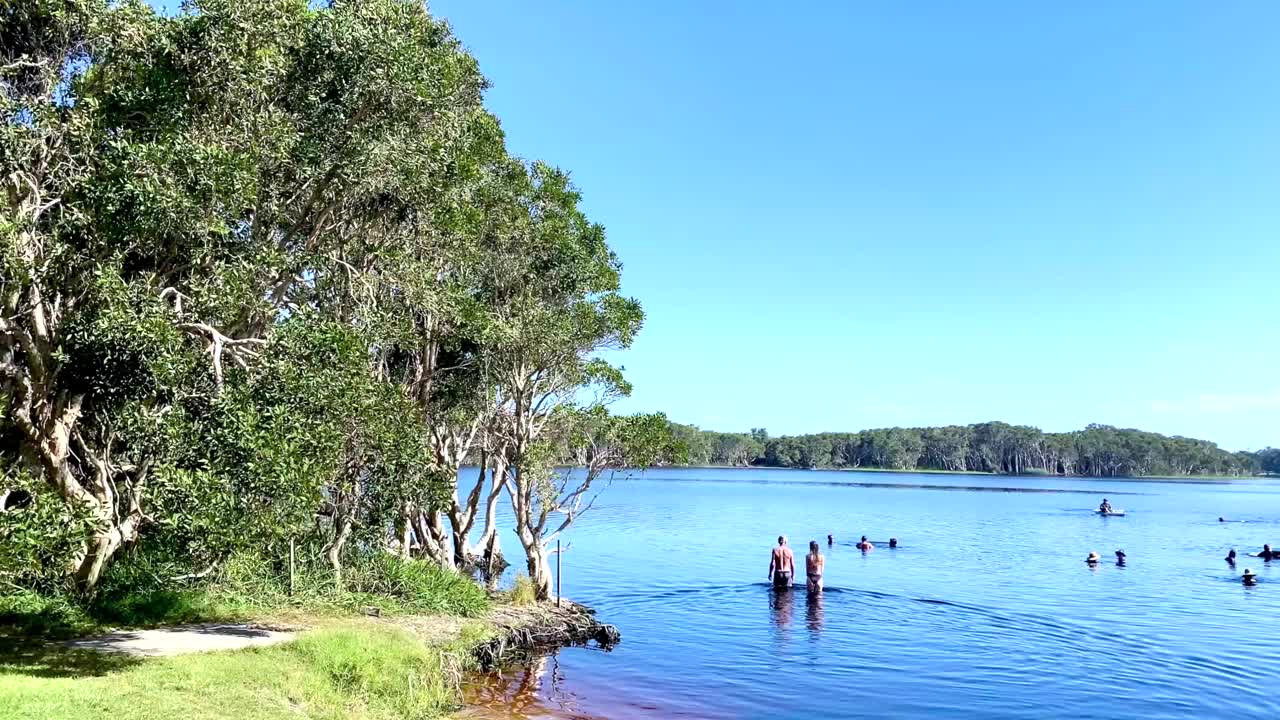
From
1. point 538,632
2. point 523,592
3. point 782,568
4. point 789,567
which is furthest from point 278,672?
point 789,567

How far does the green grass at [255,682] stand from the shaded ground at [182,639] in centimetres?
57

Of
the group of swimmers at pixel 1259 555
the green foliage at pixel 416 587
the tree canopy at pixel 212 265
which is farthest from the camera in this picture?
the group of swimmers at pixel 1259 555

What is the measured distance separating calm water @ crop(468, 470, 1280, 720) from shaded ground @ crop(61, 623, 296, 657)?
15.0ft

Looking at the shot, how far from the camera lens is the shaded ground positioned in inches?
644

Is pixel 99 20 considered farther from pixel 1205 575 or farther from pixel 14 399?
pixel 1205 575

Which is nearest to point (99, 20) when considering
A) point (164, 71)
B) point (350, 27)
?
point (164, 71)

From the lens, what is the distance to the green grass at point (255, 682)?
1251cm

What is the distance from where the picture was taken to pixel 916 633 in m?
31.0

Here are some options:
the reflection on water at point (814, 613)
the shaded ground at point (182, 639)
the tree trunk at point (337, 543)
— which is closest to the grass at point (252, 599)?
the tree trunk at point (337, 543)

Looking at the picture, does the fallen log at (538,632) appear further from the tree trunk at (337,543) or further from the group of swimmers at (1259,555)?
the group of swimmers at (1259,555)

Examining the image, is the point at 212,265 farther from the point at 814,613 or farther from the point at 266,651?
the point at 814,613

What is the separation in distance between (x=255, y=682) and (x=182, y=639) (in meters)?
3.61

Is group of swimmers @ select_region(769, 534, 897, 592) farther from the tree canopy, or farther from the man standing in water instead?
the tree canopy

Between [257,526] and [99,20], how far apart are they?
912 centimetres
